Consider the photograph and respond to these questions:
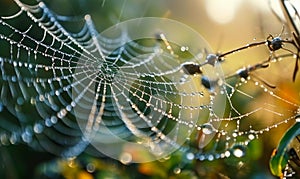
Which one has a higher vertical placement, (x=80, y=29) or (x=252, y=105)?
(x=80, y=29)

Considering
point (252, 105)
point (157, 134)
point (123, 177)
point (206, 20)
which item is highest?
point (206, 20)

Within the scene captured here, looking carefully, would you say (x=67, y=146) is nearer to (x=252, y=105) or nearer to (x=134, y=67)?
(x=134, y=67)

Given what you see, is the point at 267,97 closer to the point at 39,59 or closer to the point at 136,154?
the point at 136,154

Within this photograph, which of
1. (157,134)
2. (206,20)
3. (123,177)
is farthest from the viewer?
(206,20)

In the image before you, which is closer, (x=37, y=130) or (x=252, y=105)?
(x=252, y=105)

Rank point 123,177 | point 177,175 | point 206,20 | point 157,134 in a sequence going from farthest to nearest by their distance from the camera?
point 206,20, point 157,134, point 123,177, point 177,175

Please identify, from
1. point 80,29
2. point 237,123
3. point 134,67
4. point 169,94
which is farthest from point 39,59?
point 237,123
